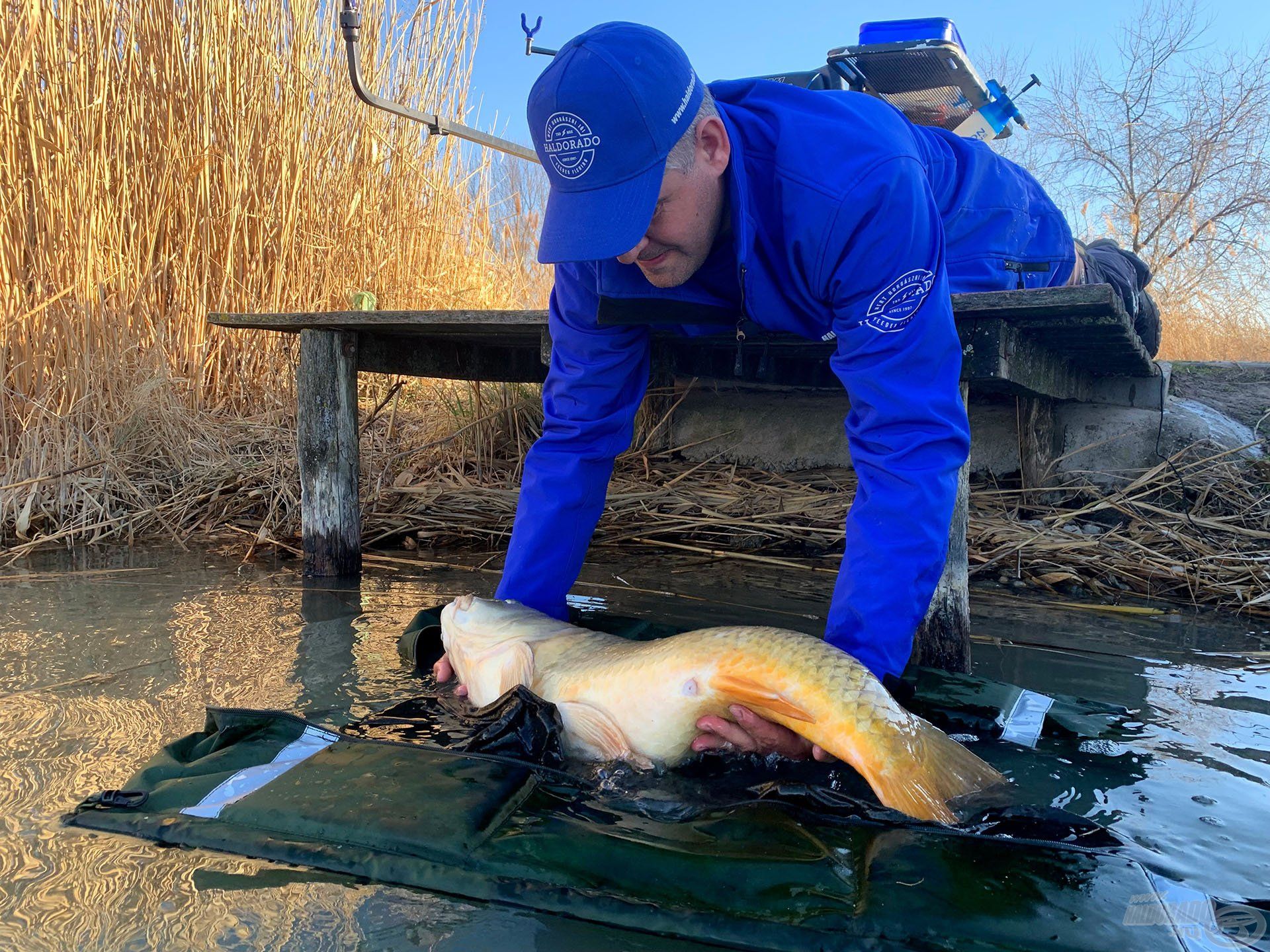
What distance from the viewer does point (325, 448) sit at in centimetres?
418

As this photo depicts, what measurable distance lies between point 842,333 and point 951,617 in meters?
1.03

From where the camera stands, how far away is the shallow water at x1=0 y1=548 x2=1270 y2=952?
1451 mm

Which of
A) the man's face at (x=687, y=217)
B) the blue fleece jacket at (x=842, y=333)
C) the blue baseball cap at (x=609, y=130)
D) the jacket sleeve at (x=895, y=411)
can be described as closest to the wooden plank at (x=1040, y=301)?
the blue fleece jacket at (x=842, y=333)

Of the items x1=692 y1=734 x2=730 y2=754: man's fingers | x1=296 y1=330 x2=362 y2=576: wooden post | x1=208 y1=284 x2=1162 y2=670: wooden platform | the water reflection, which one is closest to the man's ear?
x1=208 y1=284 x2=1162 y2=670: wooden platform

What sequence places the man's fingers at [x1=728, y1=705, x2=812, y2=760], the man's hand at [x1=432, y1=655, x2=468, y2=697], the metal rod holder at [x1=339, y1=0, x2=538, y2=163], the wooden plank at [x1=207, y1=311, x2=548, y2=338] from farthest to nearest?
the metal rod holder at [x1=339, y1=0, x2=538, y2=163]
the wooden plank at [x1=207, y1=311, x2=548, y2=338]
the man's hand at [x1=432, y1=655, x2=468, y2=697]
the man's fingers at [x1=728, y1=705, x2=812, y2=760]

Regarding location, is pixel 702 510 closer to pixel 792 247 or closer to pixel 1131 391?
pixel 1131 391

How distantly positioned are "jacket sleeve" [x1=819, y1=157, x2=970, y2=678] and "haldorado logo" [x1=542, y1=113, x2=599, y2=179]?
598mm

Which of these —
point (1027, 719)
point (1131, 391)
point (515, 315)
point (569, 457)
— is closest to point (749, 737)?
point (1027, 719)

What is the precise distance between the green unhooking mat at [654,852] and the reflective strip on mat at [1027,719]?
2.16ft

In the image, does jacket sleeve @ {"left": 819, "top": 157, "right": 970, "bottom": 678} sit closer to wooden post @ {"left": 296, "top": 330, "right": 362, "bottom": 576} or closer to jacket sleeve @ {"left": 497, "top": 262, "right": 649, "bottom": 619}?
jacket sleeve @ {"left": 497, "top": 262, "right": 649, "bottom": 619}

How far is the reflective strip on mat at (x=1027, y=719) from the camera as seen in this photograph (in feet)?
7.59

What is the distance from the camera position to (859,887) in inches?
58.3

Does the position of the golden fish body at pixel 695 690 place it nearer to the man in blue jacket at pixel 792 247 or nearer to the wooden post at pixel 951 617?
the man in blue jacket at pixel 792 247

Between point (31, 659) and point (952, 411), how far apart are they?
2620 mm
